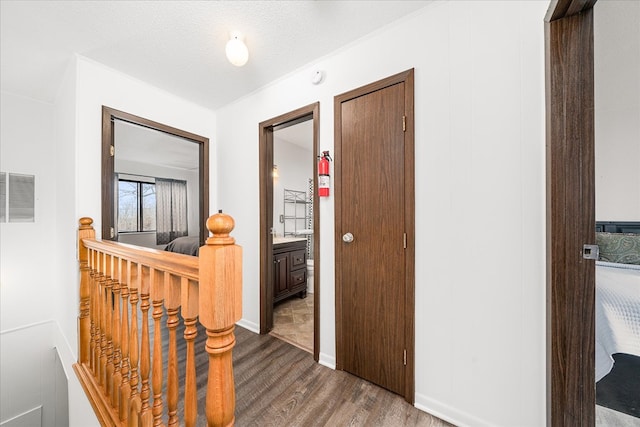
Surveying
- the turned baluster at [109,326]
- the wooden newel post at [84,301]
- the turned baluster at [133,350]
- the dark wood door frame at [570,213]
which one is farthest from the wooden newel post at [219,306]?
the wooden newel post at [84,301]

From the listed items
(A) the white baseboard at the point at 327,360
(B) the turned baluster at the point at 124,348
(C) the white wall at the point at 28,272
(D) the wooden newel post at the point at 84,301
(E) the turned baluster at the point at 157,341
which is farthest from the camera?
(C) the white wall at the point at 28,272

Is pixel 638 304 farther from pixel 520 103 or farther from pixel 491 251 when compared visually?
pixel 520 103

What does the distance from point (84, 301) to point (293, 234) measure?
2.96m

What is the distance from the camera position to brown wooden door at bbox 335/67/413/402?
161 cm

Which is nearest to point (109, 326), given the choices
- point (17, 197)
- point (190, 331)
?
point (190, 331)

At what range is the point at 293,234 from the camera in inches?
177

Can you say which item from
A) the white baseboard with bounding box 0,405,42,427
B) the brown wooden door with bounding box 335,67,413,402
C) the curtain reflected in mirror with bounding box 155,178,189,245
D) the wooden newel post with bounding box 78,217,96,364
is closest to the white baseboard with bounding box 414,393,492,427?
the brown wooden door with bounding box 335,67,413,402

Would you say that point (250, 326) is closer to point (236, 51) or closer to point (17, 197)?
point (236, 51)

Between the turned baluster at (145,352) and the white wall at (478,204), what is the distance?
1.42 m

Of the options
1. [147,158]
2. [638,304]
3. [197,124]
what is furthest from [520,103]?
[147,158]

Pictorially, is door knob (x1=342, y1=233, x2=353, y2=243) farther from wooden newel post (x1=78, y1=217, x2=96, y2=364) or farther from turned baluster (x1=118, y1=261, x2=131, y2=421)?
wooden newel post (x1=78, y1=217, x2=96, y2=364)

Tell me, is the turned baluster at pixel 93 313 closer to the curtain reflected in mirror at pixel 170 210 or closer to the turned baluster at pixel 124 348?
the turned baluster at pixel 124 348

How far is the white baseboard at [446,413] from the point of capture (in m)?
1.36

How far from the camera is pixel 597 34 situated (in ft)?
4.69
